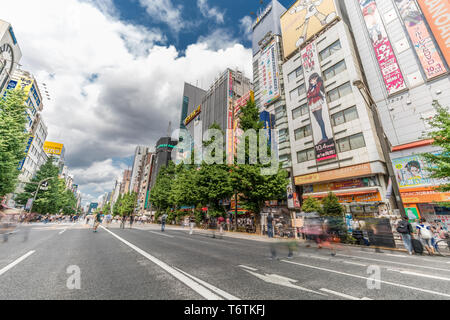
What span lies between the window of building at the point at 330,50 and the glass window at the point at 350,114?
30.3 feet

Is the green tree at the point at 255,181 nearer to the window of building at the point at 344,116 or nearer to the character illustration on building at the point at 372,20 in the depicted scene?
the window of building at the point at 344,116

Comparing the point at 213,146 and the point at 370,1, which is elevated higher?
the point at 370,1

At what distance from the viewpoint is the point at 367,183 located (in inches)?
782

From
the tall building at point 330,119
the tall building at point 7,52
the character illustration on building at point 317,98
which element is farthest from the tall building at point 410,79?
the tall building at point 7,52

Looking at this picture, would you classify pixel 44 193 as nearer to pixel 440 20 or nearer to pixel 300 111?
pixel 300 111

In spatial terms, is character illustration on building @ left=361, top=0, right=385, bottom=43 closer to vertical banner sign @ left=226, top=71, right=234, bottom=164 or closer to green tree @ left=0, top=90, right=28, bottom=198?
vertical banner sign @ left=226, top=71, right=234, bottom=164

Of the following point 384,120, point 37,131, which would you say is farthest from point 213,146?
point 37,131

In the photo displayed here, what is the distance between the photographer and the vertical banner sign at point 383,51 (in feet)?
65.9

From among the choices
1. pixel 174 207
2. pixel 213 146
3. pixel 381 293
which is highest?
pixel 213 146

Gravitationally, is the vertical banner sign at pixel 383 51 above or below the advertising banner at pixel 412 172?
above

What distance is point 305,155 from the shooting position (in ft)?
85.8

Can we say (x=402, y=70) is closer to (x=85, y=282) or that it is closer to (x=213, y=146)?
(x=213, y=146)
